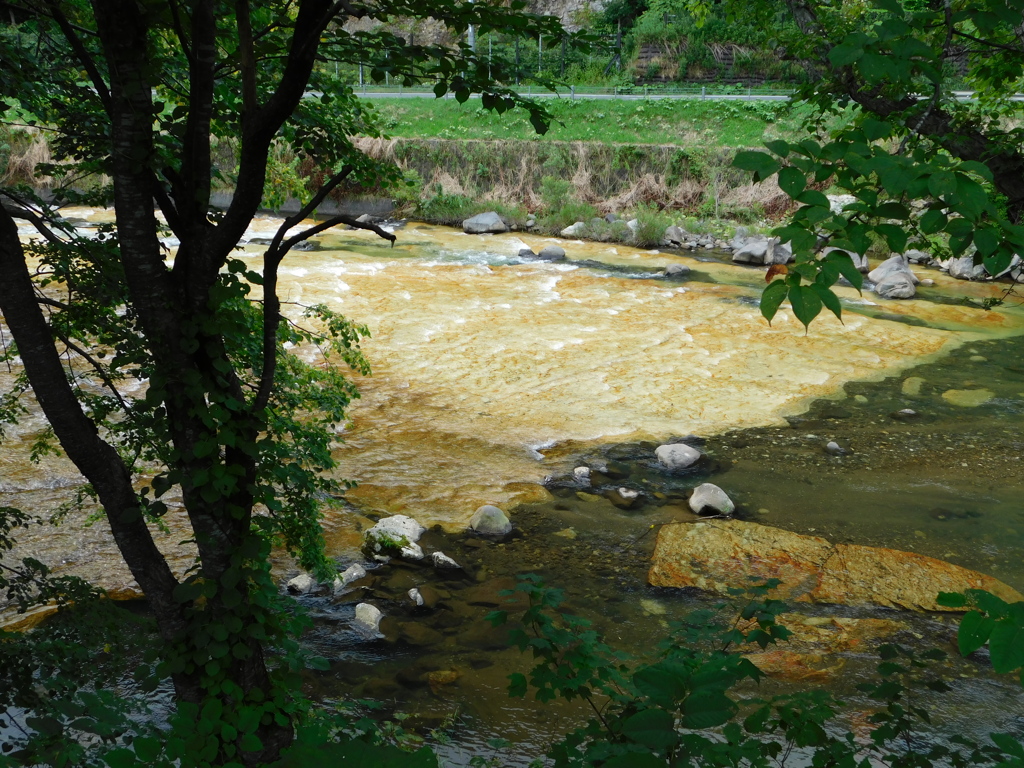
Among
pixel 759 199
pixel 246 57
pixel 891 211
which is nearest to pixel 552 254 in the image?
pixel 759 199

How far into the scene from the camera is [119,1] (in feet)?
7.86

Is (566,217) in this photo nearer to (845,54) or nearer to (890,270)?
(890,270)

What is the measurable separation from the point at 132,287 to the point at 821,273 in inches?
82.4

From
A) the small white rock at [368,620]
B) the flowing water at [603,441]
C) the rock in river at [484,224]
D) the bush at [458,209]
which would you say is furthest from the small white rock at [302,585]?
the bush at [458,209]

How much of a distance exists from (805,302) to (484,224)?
717 inches

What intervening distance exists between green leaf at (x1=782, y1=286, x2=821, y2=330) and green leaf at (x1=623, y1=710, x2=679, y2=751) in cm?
93

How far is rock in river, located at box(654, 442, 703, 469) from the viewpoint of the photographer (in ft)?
25.7

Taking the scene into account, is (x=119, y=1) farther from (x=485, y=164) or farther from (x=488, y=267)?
(x=485, y=164)

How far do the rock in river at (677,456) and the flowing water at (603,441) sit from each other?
0.15m

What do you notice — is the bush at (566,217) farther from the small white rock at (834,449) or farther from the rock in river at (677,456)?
the rock in river at (677,456)

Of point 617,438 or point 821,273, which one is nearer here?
A: point 821,273

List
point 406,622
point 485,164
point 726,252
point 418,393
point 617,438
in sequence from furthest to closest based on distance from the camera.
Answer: point 485,164
point 726,252
point 418,393
point 617,438
point 406,622

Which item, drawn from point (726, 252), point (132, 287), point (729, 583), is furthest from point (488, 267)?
point (132, 287)

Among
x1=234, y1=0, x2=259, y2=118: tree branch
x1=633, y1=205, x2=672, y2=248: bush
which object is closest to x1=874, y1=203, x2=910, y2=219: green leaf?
x1=234, y1=0, x2=259, y2=118: tree branch
